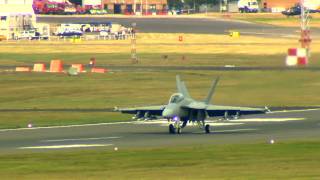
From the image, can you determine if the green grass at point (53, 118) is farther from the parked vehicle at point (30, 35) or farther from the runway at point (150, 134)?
the parked vehicle at point (30, 35)

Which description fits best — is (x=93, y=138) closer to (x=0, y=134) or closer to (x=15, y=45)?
(x=0, y=134)

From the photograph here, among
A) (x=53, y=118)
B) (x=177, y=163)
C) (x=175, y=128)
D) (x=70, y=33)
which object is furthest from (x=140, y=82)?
(x=70, y=33)

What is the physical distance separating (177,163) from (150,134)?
16.2 m

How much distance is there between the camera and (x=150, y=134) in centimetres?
6359

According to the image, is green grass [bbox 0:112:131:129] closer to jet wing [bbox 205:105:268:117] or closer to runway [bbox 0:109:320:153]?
runway [bbox 0:109:320:153]

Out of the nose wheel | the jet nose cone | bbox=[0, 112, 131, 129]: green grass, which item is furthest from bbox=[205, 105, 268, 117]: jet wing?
bbox=[0, 112, 131, 129]: green grass

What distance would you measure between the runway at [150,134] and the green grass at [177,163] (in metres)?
2.89

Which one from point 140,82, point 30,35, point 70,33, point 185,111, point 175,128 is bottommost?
point 30,35

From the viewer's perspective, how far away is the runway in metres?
57.5

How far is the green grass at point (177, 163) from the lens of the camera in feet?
141

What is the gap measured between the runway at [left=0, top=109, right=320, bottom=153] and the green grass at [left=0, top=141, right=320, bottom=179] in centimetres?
289

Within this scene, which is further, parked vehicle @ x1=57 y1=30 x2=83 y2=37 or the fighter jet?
parked vehicle @ x1=57 y1=30 x2=83 y2=37

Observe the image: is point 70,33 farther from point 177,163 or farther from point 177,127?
point 177,163

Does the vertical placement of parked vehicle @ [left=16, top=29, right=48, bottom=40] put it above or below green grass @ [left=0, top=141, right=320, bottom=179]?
below
